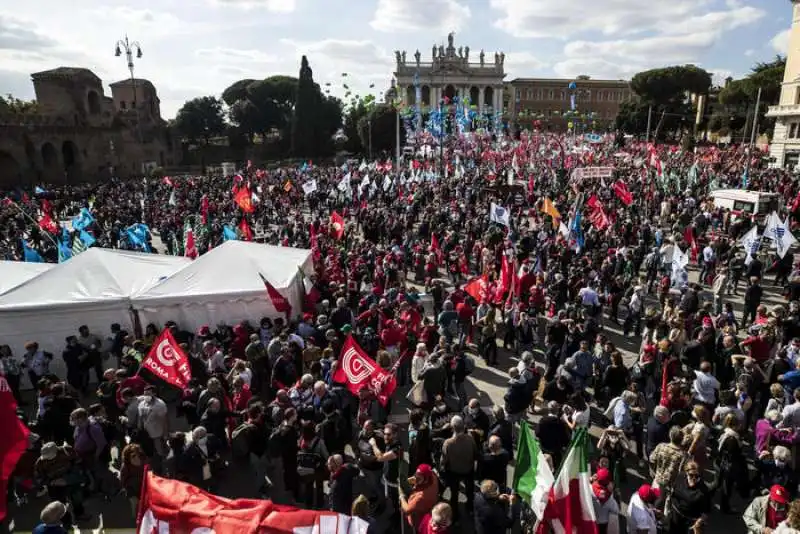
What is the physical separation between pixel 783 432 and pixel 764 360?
111 inches

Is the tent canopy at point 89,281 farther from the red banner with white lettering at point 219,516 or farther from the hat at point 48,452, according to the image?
the red banner with white lettering at point 219,516

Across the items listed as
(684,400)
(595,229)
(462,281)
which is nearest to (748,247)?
(595,229)

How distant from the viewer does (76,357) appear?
9031 millimetres

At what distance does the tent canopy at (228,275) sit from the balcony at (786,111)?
52.9 meters

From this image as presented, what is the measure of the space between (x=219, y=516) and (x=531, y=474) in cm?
273

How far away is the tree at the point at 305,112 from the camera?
61.8 meters

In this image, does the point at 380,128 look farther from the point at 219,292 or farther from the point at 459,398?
the point at 459,398

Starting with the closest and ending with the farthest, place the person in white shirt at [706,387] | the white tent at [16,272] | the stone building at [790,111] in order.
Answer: the person in white shirt at [706,387] < the white tent at [16,272] < the stone building at [790,111]

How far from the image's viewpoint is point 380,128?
6094cm

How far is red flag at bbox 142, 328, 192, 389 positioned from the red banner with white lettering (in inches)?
131

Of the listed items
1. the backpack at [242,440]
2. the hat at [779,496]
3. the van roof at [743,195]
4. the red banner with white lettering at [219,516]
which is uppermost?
the van roof at [743,195]

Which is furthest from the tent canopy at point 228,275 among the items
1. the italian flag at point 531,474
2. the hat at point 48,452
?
the italian flag at point 531,474

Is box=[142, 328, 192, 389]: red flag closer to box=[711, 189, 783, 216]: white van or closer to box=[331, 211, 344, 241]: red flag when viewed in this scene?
box=[331, 211, 344, 241]: red flag

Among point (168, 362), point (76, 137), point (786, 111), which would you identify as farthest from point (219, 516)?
point (786, 111)
